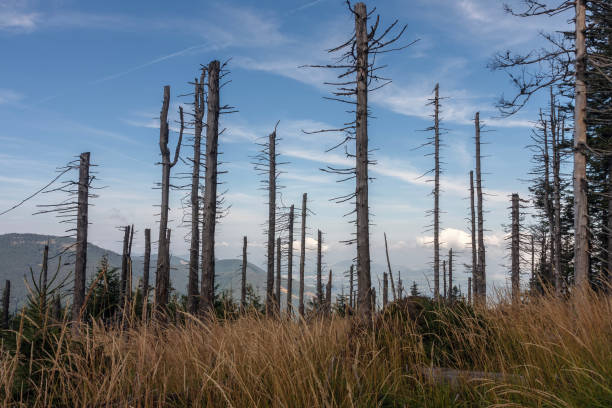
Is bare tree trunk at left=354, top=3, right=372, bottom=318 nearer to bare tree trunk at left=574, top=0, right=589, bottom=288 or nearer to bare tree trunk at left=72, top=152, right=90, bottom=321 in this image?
bare tree trunk at left=574, top=0, right=589, bottom=288

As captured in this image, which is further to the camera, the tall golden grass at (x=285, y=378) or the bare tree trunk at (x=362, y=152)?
the bare tree trunk at (x=362, y=152)

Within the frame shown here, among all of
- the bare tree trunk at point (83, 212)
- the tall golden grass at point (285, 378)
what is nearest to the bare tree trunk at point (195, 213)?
the bare tree trunk at point (83, 212)

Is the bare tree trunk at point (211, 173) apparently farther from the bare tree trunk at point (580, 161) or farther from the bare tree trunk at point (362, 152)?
the bare tree trunk at point (580, 161)

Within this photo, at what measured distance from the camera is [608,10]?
10539mm

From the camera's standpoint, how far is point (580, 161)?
10.3 metres

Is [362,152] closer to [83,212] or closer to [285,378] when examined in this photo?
[285,378]

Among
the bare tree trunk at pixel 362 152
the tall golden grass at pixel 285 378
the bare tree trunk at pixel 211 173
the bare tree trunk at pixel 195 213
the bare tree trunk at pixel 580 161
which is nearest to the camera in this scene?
the tall golden grass at pixel 285 378

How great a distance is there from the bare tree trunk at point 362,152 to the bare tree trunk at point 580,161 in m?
5.74

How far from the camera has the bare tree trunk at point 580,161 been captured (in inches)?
398

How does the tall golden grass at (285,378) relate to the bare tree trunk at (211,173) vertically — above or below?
below

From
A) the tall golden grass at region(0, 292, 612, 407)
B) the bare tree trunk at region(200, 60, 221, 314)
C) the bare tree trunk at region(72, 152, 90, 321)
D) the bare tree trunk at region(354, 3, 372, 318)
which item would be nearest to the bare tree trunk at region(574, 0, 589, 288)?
the bare tree trunk at region(354, 3, 372, 318)

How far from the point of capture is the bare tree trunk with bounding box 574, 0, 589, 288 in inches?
398

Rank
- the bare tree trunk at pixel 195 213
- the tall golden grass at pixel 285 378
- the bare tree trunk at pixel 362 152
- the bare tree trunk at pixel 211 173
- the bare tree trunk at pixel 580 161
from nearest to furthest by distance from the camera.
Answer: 1. the tall golden grass at pixel 285 378
2. the bare tree trunk at pixel 362 152
3. the bare tree trunk at pixel 580 161
4. the bare tree trunk at pixel 211 173
5. the bare tree trunk at pixel 195 213

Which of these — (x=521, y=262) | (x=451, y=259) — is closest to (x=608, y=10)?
(x=521, y=262)
